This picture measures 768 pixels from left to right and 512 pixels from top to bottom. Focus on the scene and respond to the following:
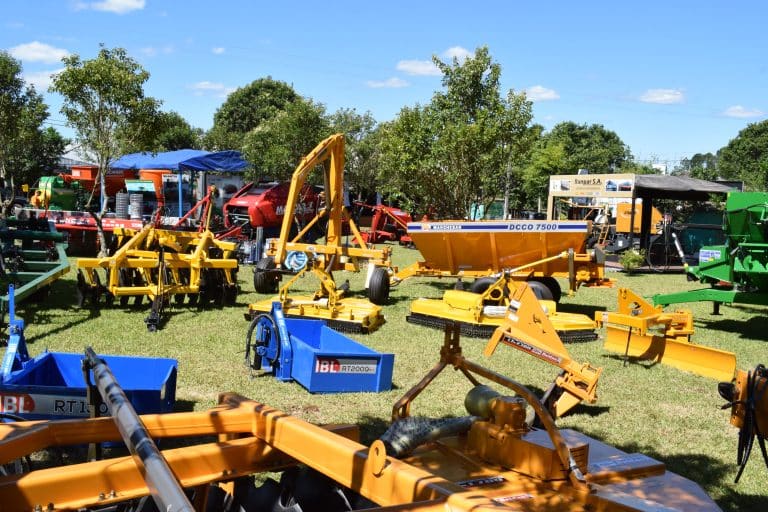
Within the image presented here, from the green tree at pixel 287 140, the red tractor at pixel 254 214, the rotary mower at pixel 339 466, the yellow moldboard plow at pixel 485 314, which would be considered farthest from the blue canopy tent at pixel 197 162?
the rotary mower at pixel 339 466

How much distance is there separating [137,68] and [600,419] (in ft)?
44.3

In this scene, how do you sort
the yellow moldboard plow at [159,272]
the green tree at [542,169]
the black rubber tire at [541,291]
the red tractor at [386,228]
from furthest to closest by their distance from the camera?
the green tree at [542,169]
the red tractor at [386,228]
the black rubber tire at [541,291]
the yellow moldboard plow at [159,272]

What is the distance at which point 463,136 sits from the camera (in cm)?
1634

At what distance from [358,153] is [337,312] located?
28.1 meters

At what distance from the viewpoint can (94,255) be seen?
702 inches

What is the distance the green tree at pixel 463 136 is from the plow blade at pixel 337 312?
730 cm

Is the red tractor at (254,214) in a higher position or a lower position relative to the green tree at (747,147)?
lower

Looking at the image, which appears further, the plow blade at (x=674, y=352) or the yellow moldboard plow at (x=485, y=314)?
the yellow moldboard plow at (x=485, y=314)

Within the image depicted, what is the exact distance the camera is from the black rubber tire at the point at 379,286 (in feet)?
40.7

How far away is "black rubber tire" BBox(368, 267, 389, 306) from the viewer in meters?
12.4

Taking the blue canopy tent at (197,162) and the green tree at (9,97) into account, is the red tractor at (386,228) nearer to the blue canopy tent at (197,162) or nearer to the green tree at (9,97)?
the blue canopy tent at (197,162)

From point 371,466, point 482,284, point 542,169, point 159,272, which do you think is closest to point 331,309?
point 159,272

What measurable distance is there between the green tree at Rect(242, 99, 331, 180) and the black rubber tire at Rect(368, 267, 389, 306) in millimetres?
16430

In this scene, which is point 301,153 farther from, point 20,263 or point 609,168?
point 609,168
